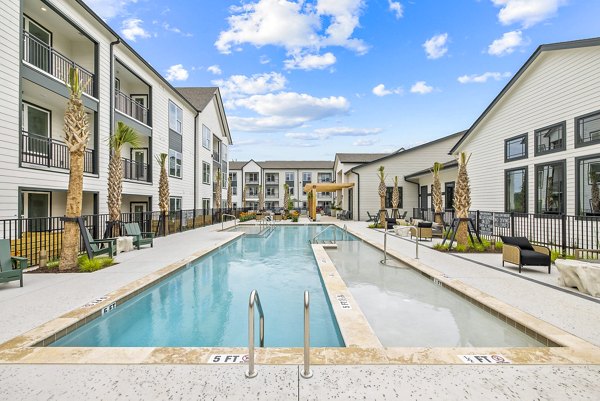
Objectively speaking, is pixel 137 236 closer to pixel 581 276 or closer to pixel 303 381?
pixel 303 381

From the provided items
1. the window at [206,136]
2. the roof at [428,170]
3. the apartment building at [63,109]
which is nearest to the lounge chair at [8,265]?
the apartment building at [63,109]

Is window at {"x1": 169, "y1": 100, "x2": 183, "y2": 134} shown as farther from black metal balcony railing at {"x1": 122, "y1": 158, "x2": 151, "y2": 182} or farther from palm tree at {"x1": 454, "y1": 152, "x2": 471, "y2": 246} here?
palm tree at {"x1": 454, "y1": 152, "x2": 471, "y2": 246}

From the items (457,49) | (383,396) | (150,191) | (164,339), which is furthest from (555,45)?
(150,191)

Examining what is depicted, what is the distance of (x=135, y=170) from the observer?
57.7 feet

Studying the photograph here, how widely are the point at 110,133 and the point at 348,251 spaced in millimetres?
12532

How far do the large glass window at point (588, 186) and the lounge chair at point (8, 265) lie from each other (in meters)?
15.7

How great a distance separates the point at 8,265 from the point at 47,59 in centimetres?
985

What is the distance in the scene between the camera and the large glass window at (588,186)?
945cm

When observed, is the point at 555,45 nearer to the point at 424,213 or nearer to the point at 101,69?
the point at 424,213

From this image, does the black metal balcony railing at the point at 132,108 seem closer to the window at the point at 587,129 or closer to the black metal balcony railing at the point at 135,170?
the black metal balcony railing at the point at 135,170

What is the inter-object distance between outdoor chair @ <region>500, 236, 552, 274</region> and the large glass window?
3258mm

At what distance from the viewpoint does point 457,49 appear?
20219 millimetres

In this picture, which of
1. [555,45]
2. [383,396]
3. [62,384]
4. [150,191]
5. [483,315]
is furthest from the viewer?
[150,191]

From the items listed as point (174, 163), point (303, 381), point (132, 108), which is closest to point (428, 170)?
point (174, 163)
